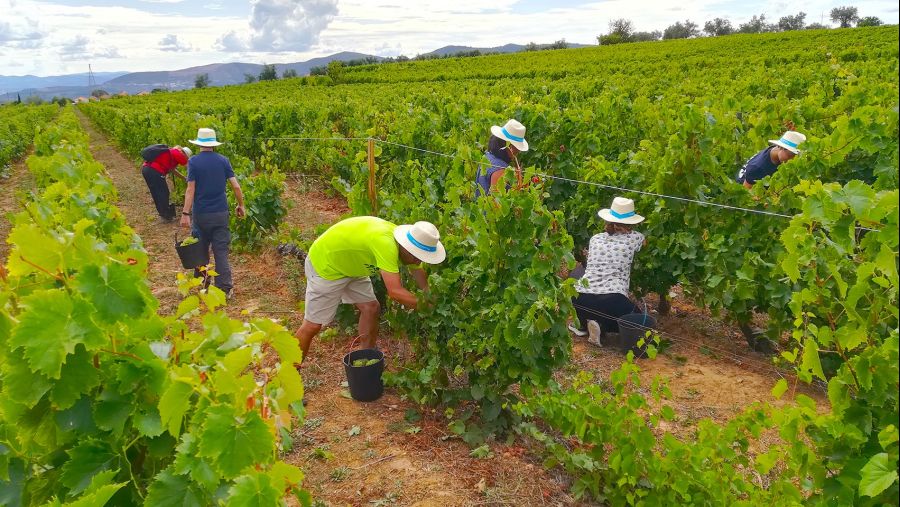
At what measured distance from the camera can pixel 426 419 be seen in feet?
13.1

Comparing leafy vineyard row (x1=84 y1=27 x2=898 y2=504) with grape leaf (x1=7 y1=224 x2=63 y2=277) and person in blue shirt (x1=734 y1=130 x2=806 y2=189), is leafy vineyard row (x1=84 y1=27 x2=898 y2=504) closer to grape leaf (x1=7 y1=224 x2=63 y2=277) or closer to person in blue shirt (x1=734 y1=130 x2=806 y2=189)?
person in blue shirt (x1=734 y1=130 x2=806 y2=189)

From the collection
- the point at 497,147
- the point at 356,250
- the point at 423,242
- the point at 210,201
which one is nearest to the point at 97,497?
the point at 423,242

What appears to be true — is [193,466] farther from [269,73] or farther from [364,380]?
[269,73]

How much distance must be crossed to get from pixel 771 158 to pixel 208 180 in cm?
545

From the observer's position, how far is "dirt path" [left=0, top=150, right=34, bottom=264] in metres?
10.1

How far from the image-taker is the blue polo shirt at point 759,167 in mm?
5551

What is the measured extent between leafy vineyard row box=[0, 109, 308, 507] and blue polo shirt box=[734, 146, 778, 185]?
5121 mm

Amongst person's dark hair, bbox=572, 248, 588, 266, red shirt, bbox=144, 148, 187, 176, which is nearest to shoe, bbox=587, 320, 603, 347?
person's dark hair, bbox=572, 248, 588, 266

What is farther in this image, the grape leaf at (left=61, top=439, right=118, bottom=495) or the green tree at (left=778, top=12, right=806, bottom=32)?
the green tree at (left=778, top=12, right=806, bottom=32)

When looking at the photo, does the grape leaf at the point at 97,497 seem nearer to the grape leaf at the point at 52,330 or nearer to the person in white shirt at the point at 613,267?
the grape leaf at the point at 52,330

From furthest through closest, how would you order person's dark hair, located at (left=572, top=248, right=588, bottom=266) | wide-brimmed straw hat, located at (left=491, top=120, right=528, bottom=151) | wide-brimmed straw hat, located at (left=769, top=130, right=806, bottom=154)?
person's dark hair, located at (left=572, top=248, right=588, bottom=266)
wide-brimmed straw hat, located at (left=491, top=120, right=528, bottom=151)
wide-brimmed straw hat, located at (left=769, top=130, right=806, bottom=154)

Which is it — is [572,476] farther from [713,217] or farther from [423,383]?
[713,217]

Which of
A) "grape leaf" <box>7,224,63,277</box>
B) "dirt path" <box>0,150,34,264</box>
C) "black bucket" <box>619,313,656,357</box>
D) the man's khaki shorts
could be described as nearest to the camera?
"grape leaf" <box>7,224,63,277</box>

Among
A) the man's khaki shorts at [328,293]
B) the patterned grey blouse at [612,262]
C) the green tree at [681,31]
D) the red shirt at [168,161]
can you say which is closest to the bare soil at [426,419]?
the man's khaki shorts at [328,293]
